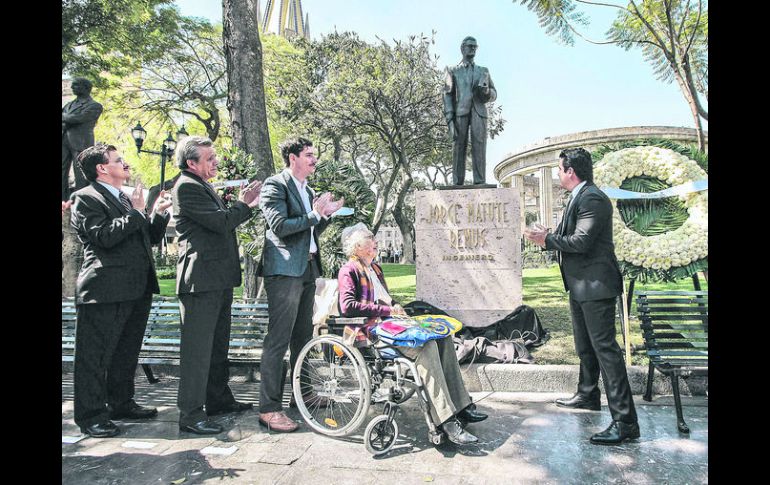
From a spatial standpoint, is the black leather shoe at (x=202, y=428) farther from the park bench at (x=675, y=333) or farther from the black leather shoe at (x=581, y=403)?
the park bench at (x=675, y=333)

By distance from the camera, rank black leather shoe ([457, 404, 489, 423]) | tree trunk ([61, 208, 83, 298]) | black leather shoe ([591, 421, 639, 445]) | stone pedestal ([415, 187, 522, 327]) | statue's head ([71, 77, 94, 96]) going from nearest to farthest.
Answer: black leather shoe ([591, 421, 639, 445])
black leather shoe ([457, 404, 489, 423])
statue's head ([71, 77, 94, 96])
stone pedestal ([415, 187, 522, 327])
tree trunk ([61, 208, 83, 298])

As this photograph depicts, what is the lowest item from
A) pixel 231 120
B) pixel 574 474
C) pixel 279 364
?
pixel 574 474

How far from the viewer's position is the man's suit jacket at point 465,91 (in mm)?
7199

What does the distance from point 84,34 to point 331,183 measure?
1045 cm

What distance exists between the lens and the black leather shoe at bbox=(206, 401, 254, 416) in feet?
14.0

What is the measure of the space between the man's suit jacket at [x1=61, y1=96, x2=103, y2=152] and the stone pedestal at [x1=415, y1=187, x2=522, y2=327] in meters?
4.43

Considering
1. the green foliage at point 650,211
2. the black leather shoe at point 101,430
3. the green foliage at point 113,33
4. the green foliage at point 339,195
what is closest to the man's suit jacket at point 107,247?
the black leather shoe at point 101,430

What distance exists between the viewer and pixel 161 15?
16.4 m

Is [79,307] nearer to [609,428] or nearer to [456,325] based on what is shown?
[456,325]

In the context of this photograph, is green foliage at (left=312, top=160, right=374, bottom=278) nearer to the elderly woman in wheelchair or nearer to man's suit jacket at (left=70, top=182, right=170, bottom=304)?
the elderly woman in wheelchair

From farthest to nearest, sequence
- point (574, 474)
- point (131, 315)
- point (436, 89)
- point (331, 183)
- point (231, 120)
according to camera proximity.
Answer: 1. point (436, 89)
2. point (231, 120)
3. point (331, 183)
4. point (131, 315)
5. point (574, 474)

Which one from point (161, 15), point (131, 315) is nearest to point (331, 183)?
point (131, 315)

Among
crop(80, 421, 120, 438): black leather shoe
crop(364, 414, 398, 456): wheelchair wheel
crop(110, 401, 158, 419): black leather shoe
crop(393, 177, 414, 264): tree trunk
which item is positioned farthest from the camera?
crop(393, 177, 414, 264): tree trunk

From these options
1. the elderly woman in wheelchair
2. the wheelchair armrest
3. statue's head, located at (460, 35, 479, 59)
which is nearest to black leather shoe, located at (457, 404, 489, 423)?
the elderly woman in wheelchair
